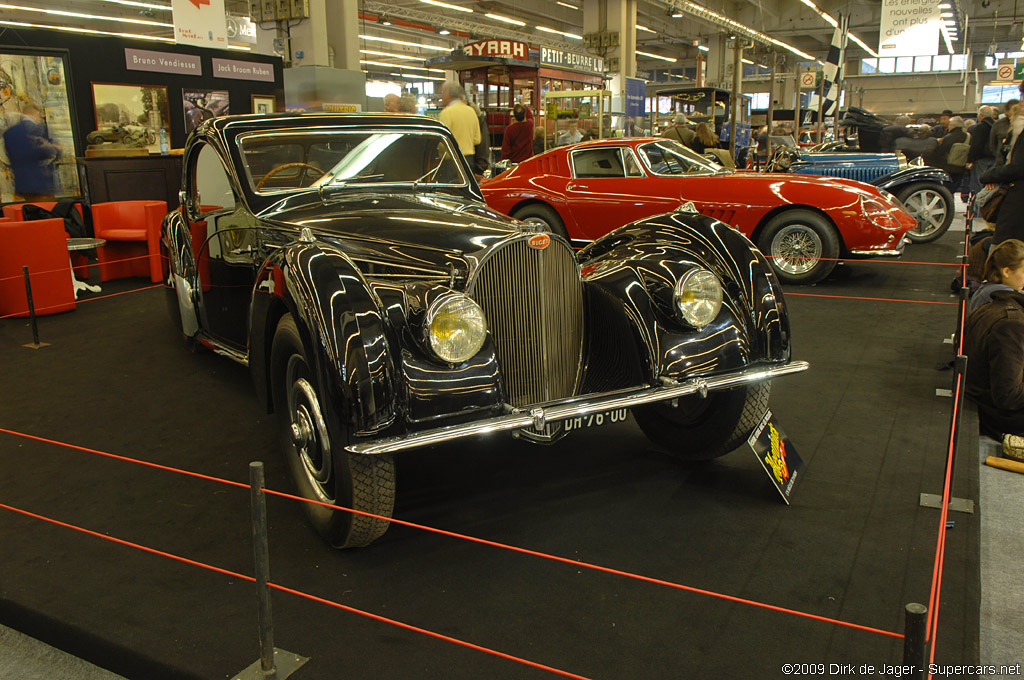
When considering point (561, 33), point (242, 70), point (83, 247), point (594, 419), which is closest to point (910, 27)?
point (242, 70)

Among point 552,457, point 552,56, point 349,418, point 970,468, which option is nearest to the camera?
point 349,418

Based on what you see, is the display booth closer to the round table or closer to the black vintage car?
the round table

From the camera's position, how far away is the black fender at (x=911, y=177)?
29.1 feet

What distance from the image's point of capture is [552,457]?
3.32 metres

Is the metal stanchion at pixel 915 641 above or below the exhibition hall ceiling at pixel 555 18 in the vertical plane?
below

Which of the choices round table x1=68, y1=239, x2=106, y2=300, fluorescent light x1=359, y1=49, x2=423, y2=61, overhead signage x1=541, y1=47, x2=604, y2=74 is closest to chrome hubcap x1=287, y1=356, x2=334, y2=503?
round table x1=68, y1=239, x2=106, y2=300

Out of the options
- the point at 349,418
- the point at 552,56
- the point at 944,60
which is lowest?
the point at 349,418

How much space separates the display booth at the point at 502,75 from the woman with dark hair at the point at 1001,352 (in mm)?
13799

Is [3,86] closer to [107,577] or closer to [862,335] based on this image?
[107,577]

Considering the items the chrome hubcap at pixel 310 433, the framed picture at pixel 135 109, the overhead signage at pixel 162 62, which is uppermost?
the overhead signage at pixel 162 62

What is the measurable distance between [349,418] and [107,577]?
991mm

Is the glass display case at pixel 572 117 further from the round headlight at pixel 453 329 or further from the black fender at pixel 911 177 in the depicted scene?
the round headlight at pixel 453 329

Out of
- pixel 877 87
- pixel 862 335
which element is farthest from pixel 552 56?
pixel 877 87

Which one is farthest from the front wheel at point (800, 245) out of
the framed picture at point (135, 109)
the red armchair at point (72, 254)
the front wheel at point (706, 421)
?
the framed picture at point (135, 109)
